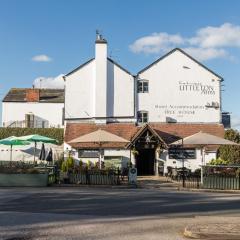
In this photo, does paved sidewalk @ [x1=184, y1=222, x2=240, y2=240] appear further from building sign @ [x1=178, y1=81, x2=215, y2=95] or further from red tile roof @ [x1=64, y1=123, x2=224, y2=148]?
building sign @ [x1=178, y1=81, x2=215, y2=95]

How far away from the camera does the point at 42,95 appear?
52.8 meters

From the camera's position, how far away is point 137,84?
37.7 m

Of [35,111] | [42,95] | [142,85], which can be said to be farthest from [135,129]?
[42,95]

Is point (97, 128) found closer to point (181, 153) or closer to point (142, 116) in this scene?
point (142, 116)

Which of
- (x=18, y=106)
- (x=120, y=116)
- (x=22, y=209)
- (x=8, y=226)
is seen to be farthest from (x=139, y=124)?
(x=8, y=226)

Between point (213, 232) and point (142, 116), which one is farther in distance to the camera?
point (142, 116)

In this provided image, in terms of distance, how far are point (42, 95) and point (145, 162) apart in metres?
20.7

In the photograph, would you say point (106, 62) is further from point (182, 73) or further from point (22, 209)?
point (22, 209)

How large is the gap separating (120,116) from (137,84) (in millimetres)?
2784

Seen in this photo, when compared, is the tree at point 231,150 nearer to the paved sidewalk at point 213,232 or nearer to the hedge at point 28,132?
the hedge at point 28,132

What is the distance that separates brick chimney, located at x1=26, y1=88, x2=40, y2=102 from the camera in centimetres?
5081

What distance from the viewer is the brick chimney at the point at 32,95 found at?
50.8m

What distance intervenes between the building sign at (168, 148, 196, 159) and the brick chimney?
2082cm

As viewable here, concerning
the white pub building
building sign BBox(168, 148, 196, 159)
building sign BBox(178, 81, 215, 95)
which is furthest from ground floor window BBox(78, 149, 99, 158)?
building sign BBox(178, 81, 215, 95)
